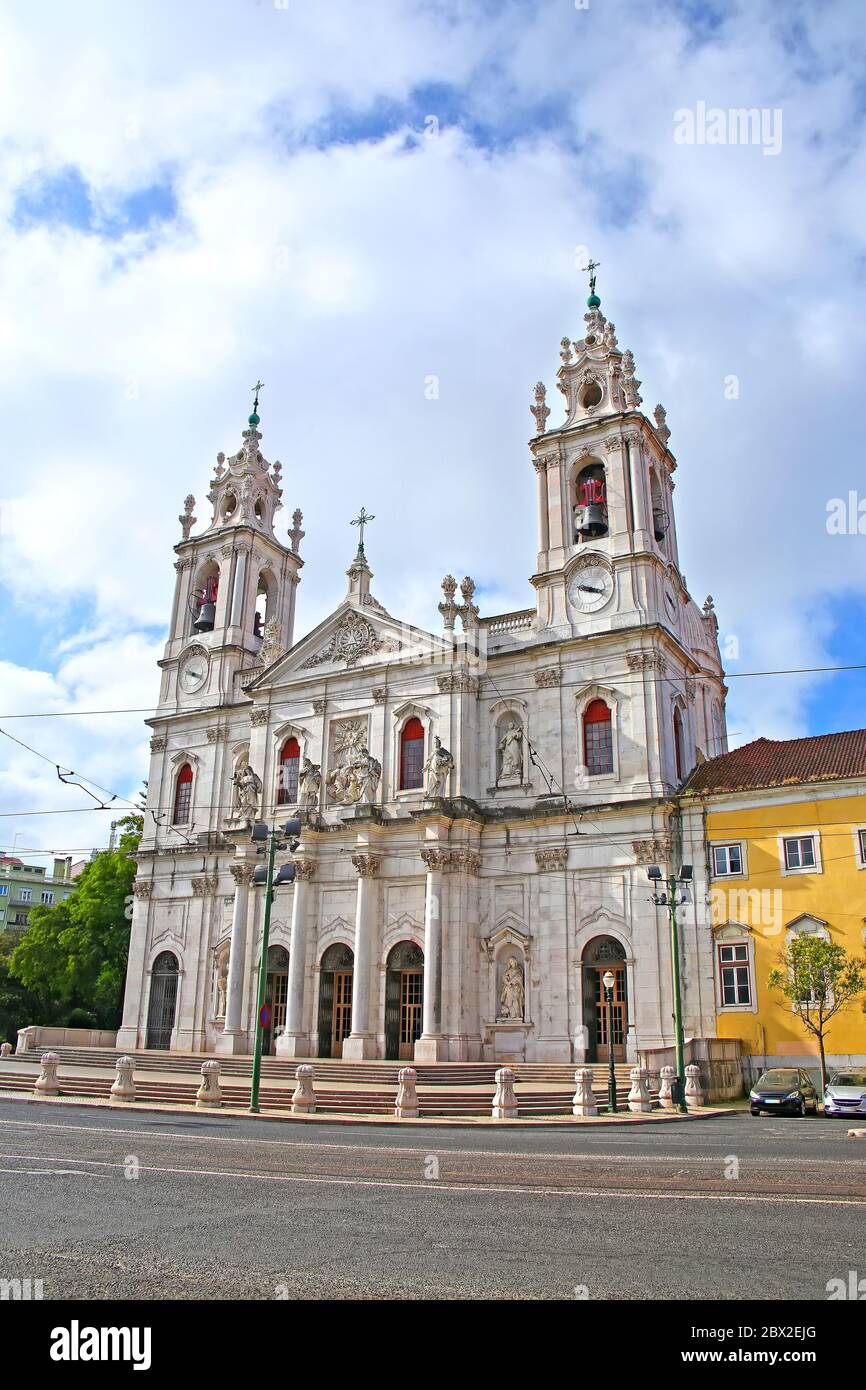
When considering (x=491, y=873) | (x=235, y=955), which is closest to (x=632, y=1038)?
(x=491, y=873)

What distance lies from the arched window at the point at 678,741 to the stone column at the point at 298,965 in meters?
13.2

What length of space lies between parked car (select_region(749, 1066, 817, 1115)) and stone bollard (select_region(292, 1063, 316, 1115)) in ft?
33.3

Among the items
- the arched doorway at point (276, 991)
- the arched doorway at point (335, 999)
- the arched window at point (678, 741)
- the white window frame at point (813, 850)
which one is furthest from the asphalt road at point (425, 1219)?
the arched doorway at point (276, 991)

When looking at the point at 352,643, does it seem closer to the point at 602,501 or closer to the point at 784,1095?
the point at 602,501

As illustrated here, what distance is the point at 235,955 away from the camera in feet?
122

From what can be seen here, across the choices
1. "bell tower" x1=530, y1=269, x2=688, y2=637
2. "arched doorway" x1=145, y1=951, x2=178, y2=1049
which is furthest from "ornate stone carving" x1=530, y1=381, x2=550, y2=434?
"arched doorway" x1=145, y1=951, x2=178, y2=1049

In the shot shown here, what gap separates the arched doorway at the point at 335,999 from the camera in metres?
35.5

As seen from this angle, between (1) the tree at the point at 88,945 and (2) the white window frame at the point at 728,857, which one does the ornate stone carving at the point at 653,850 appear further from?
(1) the tree at the point at 88,945

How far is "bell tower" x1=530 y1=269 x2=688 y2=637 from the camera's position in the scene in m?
34.5

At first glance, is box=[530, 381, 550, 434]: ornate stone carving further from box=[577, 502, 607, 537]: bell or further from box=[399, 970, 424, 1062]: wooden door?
box=[399, 970, 424, 1062]: wooden door

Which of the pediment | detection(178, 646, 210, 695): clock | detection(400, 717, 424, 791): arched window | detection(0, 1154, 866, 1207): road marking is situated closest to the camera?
detection(0, 1154, 866, 1207): road marking

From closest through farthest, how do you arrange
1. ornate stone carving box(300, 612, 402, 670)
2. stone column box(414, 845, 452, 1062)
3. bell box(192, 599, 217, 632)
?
stone column box(414, 845, 452, 1062) < ornate stone carving box(300, 612, 402, 670) < bell box(192, 599, 217, 632)
